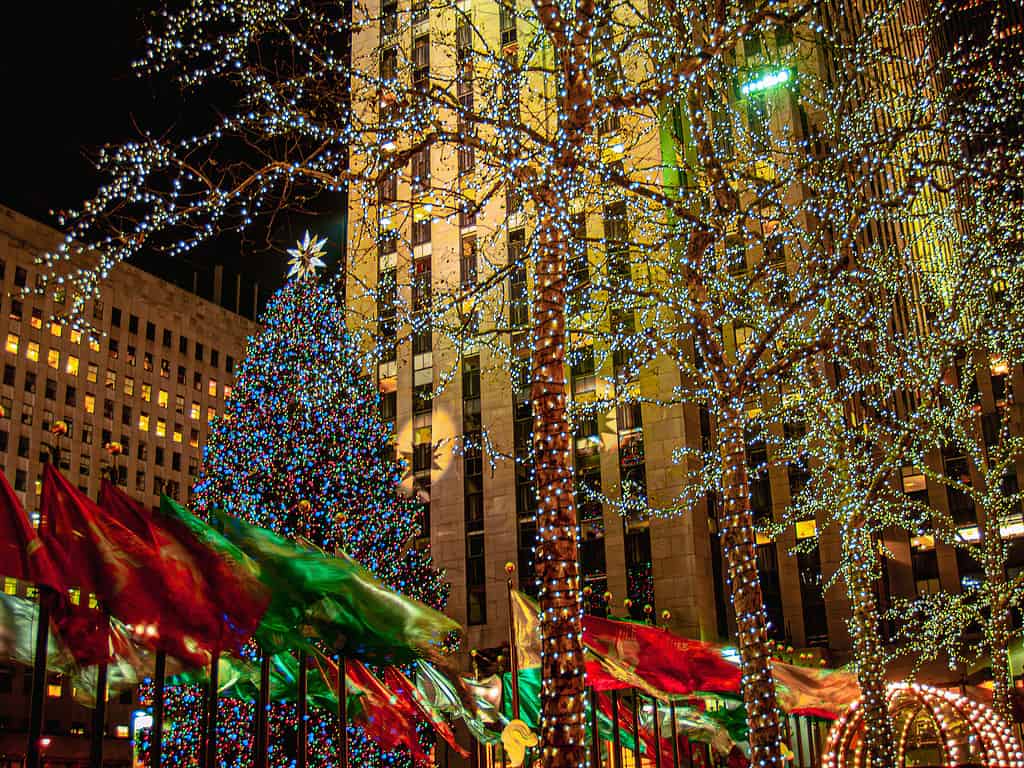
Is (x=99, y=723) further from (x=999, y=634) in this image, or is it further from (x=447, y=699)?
(x=999, y=634)

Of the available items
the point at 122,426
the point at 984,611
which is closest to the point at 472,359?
the point at 984,611

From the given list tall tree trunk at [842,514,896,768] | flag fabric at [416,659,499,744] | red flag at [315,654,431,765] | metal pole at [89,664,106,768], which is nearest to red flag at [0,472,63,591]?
metal pole at [89,664,106,768]

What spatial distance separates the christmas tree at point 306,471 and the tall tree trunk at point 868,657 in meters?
12.3

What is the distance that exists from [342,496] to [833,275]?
53.9ft

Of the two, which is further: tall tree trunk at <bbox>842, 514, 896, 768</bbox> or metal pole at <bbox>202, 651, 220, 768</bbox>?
tall tree trunk at <bbox>842, 514, 896, 768</bbox>

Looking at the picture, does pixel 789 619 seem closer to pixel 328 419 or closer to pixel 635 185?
pixel 328 419

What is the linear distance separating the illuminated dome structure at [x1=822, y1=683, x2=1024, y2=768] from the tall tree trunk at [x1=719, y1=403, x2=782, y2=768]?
9.49 meters

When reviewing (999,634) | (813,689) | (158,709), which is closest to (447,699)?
(158,709)

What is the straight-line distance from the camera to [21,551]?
7.75 metres

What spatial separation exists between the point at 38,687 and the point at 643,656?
10.9 m

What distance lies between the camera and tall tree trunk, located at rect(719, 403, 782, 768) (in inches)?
467

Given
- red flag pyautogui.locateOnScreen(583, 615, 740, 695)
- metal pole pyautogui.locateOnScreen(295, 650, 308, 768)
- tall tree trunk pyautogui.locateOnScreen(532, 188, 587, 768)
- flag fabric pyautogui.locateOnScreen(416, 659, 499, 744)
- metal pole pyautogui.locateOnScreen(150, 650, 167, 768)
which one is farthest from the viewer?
red flag pyautogui.locateOnScreen(583, 615, 740, 695)

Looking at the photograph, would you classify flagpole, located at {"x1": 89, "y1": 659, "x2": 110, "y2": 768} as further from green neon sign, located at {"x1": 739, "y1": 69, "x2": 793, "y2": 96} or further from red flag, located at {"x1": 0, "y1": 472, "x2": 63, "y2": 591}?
green neon sign, located at {"x1": 739, "y1": 69, "x2": 793, "y2": 96}

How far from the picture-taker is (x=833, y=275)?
43.5ft
